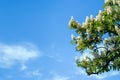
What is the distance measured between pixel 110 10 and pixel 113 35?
2767mm

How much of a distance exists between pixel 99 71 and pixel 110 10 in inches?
272

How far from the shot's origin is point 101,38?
41.6 meters

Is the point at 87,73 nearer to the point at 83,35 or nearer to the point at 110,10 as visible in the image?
the point at 83,35

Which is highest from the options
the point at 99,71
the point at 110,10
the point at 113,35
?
the point at 110,10

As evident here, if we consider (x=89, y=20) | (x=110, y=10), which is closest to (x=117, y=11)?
(x=110, y=10)

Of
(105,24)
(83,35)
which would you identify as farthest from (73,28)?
(105,24)

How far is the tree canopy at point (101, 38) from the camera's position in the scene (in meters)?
40.2

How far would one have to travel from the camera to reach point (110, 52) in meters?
41.0

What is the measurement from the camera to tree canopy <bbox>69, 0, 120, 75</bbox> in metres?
40.2

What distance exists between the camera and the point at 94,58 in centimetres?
4197

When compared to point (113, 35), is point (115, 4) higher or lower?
higher

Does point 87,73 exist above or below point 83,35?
below

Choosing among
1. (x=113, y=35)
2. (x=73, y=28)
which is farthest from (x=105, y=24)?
(x=73, y=28)

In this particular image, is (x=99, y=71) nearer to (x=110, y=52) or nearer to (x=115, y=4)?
(x=110, y=52)
